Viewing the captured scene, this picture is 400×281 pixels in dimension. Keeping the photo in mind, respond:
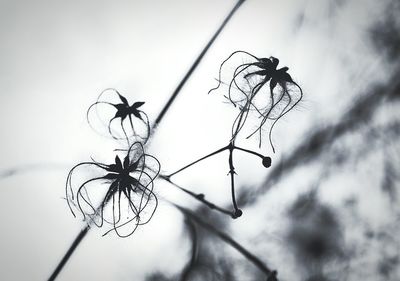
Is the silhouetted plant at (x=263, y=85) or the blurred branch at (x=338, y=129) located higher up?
the blurred branch at (x=338, y=129)

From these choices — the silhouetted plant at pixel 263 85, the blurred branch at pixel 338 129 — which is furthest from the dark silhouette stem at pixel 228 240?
the silhouetted plant at pixel 263 85

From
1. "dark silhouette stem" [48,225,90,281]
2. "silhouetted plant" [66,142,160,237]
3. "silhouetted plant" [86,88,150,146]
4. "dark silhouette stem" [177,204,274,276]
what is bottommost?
"dark silhouette stem" [48,225,90,281]

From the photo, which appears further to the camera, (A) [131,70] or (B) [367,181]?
(B) [367,181]

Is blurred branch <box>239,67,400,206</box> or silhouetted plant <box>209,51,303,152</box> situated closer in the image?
silhouetted plant <box>209,51,303,152</box>

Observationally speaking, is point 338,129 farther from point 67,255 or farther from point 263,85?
point 67,255

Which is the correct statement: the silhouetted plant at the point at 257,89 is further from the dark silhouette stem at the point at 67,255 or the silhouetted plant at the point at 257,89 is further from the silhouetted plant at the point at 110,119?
the dark silhouette stem at the point at 67,255

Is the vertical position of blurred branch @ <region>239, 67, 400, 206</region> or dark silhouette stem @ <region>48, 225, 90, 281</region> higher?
blurred branch @ <region>239, 67, 400, 206</region>

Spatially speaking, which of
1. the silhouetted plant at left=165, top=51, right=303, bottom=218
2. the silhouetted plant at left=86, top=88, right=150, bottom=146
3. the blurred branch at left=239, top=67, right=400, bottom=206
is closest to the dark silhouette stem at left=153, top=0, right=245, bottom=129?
the silhouetted plant at left=86, top=88, right=150, bottom=146

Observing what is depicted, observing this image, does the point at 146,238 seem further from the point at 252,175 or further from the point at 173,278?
the point at 252,175

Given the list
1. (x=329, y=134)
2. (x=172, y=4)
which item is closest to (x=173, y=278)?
(x=329, y=134)

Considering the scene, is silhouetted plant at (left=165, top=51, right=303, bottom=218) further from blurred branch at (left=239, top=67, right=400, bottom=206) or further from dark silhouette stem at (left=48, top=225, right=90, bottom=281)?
dark silhouette stem at (left=48, top=225, right=90, bottom=281)

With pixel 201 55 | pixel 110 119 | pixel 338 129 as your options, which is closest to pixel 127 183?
pixel 110 119
